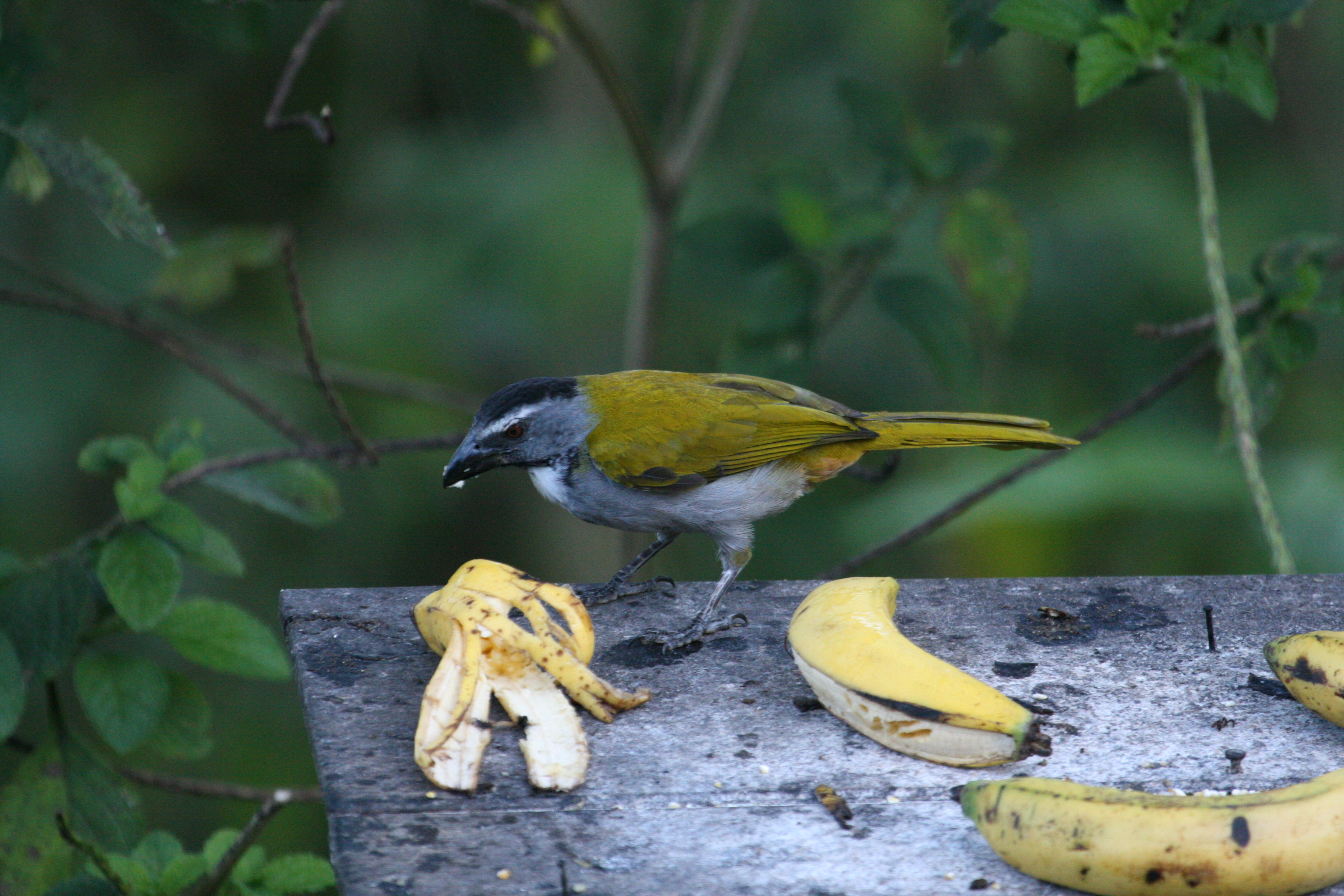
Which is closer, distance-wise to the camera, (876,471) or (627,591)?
Result: (627,591)

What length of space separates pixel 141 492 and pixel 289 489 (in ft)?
2.34

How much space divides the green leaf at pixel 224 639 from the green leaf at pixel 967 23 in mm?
2262

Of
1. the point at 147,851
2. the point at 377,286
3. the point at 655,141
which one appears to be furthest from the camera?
the point at 377,286

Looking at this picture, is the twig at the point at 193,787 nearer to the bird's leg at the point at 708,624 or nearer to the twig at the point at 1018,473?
the bird's leg at the point at 708,624

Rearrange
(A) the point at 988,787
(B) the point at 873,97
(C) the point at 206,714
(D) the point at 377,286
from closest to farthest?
(A) the point at 988,787, (C) the point at 206,714, (B) the point at 873,97, (D) the point at 377,286

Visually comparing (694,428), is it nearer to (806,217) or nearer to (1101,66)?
(806,217)

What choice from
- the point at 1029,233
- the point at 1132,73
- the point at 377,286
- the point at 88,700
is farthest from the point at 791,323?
the point at 1029,233

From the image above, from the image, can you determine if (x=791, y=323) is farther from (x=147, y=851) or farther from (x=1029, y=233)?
Answer: (x=1029, y=233)

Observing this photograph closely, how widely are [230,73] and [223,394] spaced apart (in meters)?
1.37

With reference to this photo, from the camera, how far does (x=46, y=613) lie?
326 cm

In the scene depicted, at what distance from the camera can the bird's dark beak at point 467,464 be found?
341cm

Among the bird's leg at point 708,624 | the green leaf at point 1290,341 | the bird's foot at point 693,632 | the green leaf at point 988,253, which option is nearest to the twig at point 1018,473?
the green leaf at point 1290,341

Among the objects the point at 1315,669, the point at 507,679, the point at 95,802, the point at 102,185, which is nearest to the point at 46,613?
the point at 95,802

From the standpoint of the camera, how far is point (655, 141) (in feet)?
19.4
